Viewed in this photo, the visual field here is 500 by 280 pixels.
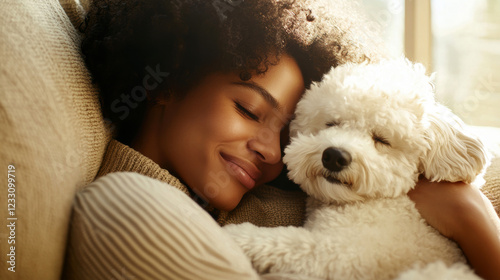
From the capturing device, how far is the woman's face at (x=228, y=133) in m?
1.05

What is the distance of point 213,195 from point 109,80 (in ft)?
1.40

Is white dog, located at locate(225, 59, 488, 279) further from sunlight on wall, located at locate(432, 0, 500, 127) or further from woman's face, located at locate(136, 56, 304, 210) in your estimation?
sunlight on wall, located at locate(432, 0, 500, 127)

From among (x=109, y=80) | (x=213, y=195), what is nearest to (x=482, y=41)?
(x=213, y=195)

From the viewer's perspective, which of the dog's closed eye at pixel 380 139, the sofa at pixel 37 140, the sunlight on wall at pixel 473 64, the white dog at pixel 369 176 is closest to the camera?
the sofa at pixel 37 140

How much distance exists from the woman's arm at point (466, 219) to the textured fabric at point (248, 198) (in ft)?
1.05

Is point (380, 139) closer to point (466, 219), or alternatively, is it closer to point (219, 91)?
point (466, 219)

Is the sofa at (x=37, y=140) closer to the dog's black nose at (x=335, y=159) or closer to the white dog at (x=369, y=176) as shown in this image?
the white dog at (x=369, y=176)

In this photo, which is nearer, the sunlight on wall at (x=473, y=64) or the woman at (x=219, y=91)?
the woman at (x=219, y=91)

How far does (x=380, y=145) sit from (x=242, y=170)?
Result: 37cm

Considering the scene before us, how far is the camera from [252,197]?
117cm

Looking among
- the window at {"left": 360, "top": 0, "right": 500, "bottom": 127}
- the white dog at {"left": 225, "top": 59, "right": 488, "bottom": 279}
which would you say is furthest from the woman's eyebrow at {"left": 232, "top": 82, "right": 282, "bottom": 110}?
the window at {"left": 360, "top": 0, "right": 500, "bottom": 127}

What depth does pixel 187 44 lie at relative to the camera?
1152 mm

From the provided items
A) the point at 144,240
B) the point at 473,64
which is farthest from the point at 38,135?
the point at 473,64

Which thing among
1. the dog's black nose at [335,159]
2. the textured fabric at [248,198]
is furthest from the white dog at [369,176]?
the textured fabric at [248,198]
